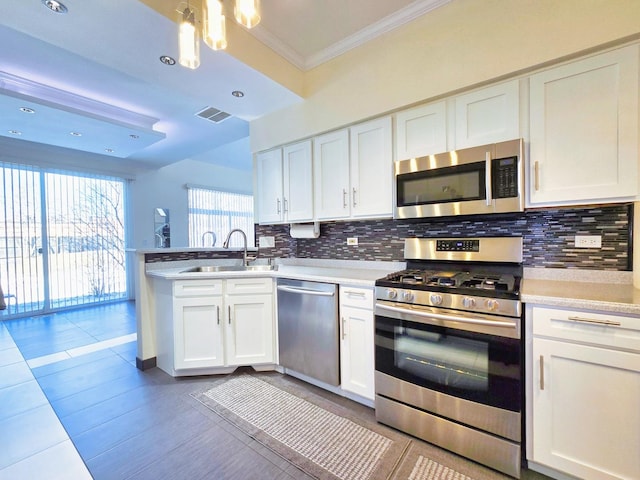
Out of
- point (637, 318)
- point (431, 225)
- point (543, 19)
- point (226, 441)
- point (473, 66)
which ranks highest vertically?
point (543, 19)

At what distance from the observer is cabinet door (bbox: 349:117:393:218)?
2.32 metres

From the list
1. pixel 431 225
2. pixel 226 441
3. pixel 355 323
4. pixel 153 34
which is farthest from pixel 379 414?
pixel 153 34

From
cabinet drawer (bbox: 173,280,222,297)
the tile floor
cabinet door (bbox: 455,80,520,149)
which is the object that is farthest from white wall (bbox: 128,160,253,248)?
cabinet door (bbox: 455,80,520,149)

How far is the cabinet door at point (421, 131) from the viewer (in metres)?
2.06

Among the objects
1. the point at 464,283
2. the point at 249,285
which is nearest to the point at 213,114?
the point at 249,285

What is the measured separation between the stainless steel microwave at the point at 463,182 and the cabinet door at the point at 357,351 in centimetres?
82

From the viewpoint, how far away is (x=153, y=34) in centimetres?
182

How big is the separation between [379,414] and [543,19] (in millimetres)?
2647

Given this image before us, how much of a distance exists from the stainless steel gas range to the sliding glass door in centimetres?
552

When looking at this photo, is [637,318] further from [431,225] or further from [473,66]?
[473,66]

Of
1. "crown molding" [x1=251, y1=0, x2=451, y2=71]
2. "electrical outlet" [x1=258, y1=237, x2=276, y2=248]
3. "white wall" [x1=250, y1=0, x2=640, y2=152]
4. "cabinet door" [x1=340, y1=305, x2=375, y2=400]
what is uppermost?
"crown molding" [x1=251, y1=0, x2=451, y2=71]

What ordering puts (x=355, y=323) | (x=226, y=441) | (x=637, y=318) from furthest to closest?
1. (x=355, y=323)
2. (x=226, y=441)
3. (x=637, y=318)

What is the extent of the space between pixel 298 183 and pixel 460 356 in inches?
79.1

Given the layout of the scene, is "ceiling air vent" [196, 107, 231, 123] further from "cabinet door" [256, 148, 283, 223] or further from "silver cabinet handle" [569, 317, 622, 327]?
"silver cabinet handle" [569, 317, 622, 327]
